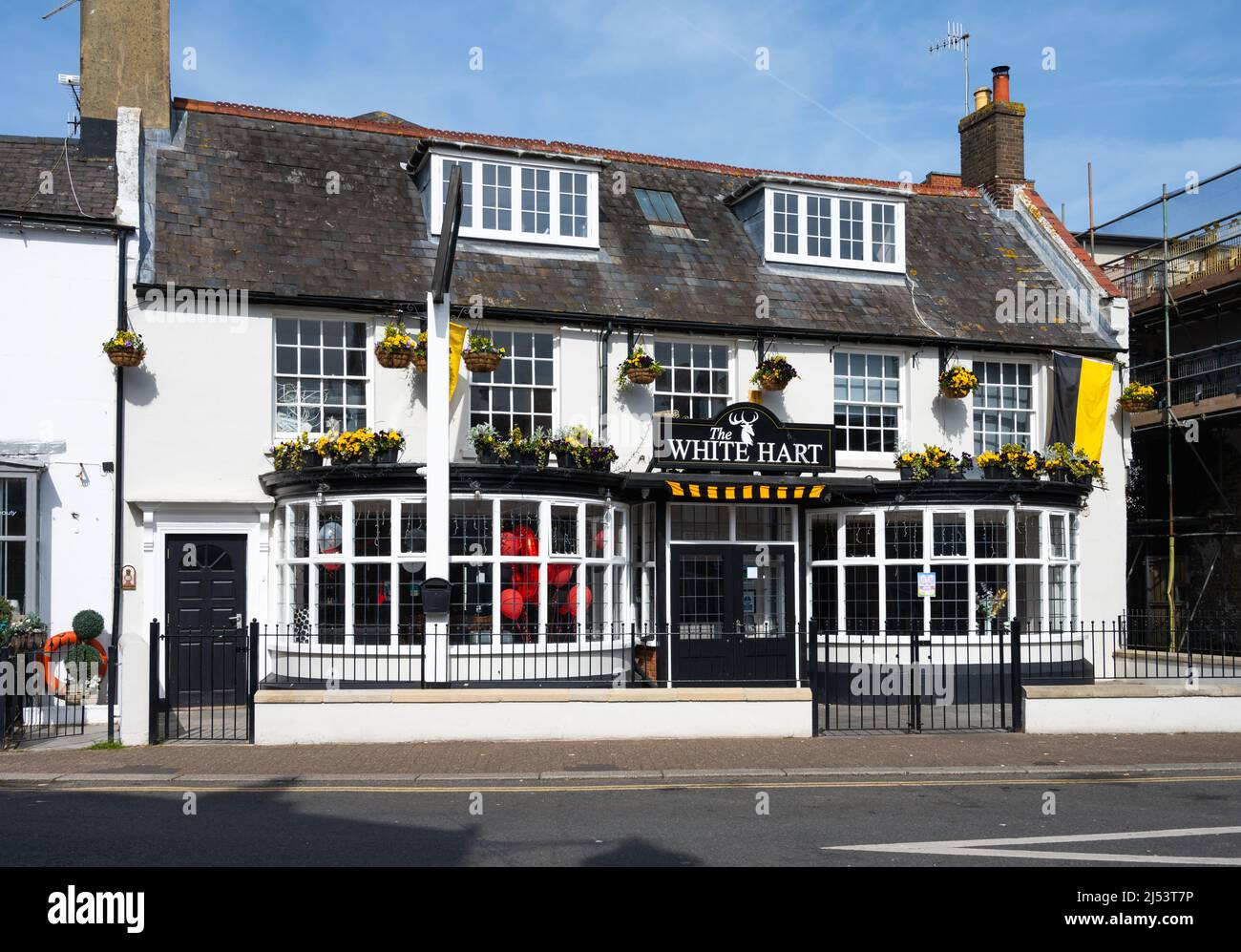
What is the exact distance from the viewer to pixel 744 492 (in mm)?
18641

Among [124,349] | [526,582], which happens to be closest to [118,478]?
[124,349]

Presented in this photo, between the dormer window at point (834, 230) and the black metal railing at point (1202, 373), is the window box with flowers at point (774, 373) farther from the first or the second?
the black metal railing at point (1202, 373)

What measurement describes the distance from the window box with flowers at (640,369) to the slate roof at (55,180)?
786 cm

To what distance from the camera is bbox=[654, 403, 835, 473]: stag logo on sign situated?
18.9 metres

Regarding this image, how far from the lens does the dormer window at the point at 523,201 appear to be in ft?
65.6

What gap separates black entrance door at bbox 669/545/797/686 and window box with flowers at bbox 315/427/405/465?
4844 mm

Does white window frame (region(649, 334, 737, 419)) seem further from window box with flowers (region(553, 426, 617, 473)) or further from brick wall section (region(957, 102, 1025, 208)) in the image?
brick wall section (region(957, 102, 1025, 208))

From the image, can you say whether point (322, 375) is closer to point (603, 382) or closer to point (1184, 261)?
point (603, 382)

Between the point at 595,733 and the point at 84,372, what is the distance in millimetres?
9068

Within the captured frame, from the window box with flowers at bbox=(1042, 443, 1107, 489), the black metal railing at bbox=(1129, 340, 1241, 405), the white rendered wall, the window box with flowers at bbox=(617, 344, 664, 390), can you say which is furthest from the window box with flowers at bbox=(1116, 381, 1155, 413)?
the white rendered wall

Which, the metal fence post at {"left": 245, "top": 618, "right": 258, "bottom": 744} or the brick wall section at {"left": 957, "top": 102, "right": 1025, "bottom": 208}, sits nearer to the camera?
the metal fence post at {"left": 245, "top": 618, "right": 258, "bottom": 744}

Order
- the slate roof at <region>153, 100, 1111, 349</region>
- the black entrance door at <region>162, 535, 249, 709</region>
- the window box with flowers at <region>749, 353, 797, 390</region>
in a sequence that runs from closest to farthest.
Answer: the black entrance door at <region>162, 535, 249, 709</region>, the slate roof at <region>153, 100, 1111, 349</region>, the window box with flowers at <region>749, 353, 797, 390</region>
